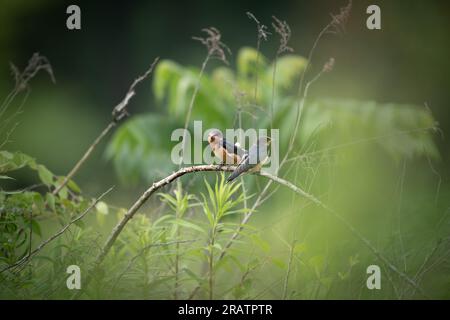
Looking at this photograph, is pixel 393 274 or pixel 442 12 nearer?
pixel 393 274

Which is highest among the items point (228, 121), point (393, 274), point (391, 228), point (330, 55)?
point (330, 55)

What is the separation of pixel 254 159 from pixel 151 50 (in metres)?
6.15

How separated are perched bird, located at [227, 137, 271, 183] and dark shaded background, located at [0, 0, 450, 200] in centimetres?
381

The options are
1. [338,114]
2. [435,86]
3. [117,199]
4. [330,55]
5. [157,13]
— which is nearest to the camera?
[338,114]

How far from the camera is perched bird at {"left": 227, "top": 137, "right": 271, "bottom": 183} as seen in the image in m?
2.52

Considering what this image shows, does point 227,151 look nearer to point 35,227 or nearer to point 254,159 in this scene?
point 254,159

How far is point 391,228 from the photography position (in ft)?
8.00

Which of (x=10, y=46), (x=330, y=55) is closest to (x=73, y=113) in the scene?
(x=10, y=46)

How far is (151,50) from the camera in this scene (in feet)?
27.7

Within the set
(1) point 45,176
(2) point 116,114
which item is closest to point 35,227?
(1) point 45,176

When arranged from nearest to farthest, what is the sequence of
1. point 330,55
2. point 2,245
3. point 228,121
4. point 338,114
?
1. point 2,245
2. point 338,114
3. point 228,121
4. point 330,55

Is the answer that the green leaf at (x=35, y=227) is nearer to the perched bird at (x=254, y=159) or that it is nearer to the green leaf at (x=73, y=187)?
the green leaf at (x=73, y=187)

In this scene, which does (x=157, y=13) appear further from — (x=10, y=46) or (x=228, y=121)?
(x=228, y=121)

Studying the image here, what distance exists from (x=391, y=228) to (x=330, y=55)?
5.11 metres
